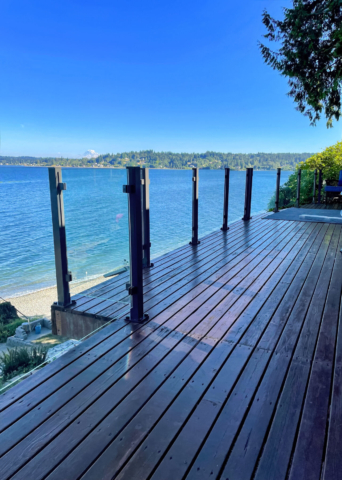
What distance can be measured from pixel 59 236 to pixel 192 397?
5.66 feet

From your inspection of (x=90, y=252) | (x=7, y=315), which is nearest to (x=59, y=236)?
(x=90, y=252)

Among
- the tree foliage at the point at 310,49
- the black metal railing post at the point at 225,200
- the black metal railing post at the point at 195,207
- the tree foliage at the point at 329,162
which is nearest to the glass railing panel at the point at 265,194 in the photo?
the tree foliage at the point at 329,162

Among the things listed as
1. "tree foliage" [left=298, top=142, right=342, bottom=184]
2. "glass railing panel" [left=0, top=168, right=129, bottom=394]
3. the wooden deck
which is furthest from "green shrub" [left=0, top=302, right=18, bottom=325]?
"tree foliage" [left=298, top=142, right=342, bottom=184]

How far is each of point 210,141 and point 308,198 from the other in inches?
2506

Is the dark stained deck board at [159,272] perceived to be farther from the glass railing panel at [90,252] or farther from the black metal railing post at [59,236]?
the black metal railing post at [59,236]

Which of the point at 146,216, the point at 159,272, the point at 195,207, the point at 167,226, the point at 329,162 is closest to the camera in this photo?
the point at 159,272

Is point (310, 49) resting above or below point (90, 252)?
above

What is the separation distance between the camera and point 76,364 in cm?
199

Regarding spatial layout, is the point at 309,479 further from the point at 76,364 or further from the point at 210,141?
the point at 210,141

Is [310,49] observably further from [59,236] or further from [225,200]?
[59,236]

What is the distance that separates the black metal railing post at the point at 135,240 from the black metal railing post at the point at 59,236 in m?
0.63

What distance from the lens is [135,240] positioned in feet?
7.98

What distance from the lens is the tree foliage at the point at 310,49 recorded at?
688cm

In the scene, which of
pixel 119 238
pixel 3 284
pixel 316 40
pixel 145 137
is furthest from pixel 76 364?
pixel 145 137
